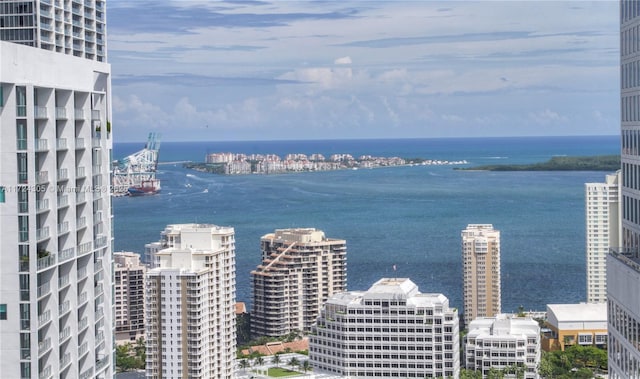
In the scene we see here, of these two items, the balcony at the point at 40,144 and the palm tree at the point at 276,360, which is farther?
the palm tree at the point at 276,360

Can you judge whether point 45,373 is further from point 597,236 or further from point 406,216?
point 406,216

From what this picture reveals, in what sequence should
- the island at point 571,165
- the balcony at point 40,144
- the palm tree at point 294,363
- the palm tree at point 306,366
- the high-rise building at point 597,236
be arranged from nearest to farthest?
1. the balcony at point 40,144
2. the palm tree at point 306,366
3. the palm tree at point 294,363
4. the high-rise building at point 597,236
5. the island at point 571,165

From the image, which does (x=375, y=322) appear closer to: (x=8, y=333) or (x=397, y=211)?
(x=8, y=333)

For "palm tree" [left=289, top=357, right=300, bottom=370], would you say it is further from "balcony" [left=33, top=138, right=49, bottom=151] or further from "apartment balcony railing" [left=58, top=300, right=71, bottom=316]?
"balcony" [left=33, top=138, right=49, bottom=151]

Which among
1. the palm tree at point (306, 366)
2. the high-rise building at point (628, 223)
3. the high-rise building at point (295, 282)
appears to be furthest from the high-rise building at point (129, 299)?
the high-rise building at point (628, 223)

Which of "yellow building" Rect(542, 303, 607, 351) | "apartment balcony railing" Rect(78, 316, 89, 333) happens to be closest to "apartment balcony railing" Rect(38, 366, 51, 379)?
"apartment balcony railing" Rect(78, 316, 89, 333)

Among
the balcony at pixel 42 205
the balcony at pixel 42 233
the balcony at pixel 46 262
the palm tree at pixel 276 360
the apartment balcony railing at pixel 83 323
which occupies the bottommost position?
the palm tree at pixel 276 360

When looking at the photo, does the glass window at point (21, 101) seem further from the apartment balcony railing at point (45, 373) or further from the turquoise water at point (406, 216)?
the turquoise water at point (406, 216)

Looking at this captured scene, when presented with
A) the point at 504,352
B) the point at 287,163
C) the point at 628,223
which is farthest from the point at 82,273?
the point at 287,163
